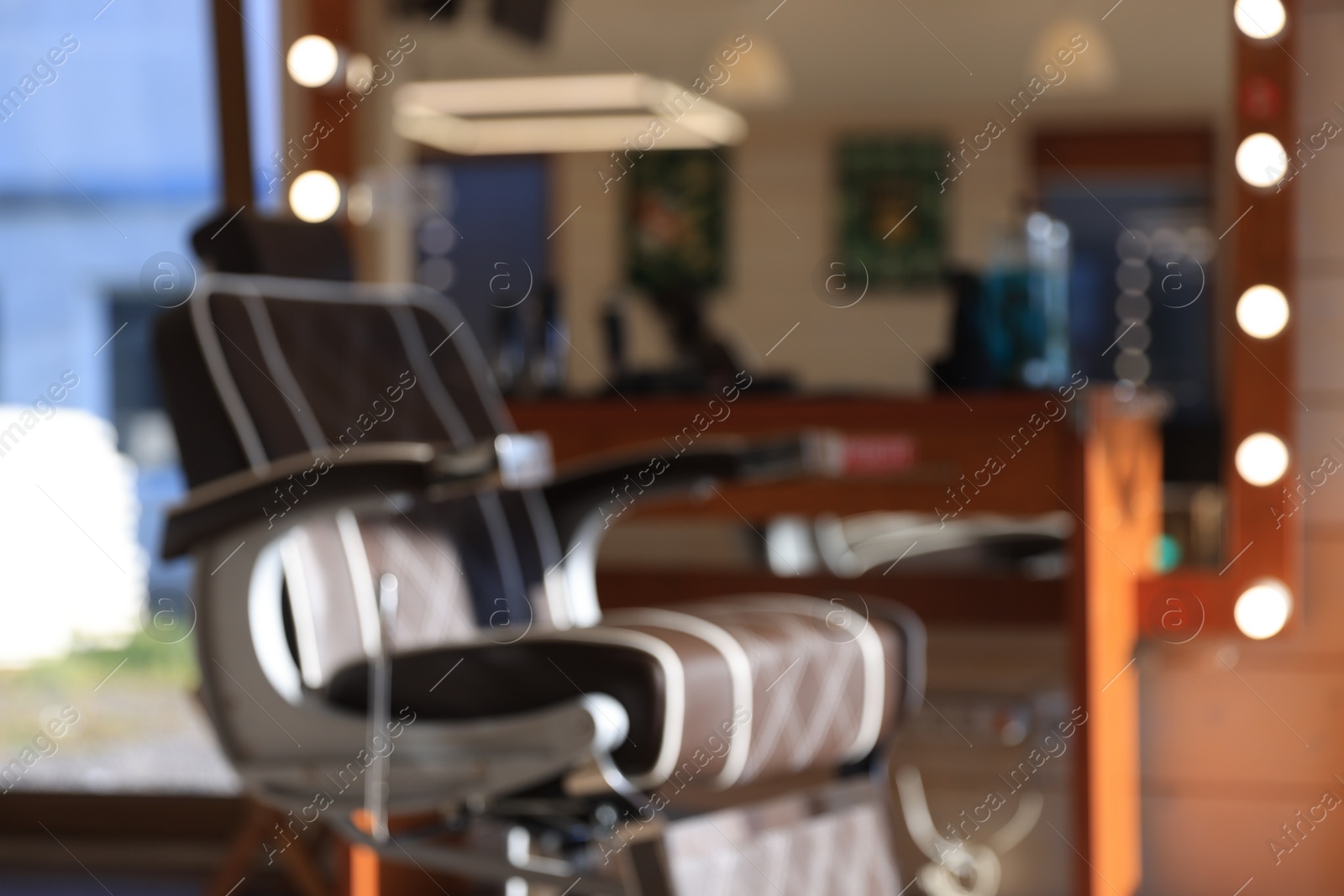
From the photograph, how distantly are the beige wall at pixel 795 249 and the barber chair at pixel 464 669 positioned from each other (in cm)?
654

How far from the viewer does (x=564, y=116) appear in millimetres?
8305

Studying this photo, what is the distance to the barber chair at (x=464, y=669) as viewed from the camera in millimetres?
1519

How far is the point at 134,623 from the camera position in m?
3.36

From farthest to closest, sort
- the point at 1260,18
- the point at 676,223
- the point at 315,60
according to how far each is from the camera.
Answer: the point at 676,223, the point at 315,60, the point at 1260,18

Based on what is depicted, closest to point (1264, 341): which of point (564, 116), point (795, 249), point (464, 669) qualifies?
point (464, 669)

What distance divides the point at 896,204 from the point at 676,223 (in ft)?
4.27

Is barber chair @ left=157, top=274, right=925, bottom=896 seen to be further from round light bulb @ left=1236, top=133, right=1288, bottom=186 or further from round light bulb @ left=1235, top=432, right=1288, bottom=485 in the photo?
round light bulb @ left=1236, top=133, right=1288, bottom=186

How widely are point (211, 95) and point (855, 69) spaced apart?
5099 millimetres

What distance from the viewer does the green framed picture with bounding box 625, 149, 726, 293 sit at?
902 cm

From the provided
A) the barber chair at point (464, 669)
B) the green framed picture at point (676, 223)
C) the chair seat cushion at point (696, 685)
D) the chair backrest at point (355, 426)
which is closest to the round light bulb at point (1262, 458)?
the barber chair at point (464, 669)

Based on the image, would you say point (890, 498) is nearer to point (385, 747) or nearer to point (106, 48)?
point (385, 747)

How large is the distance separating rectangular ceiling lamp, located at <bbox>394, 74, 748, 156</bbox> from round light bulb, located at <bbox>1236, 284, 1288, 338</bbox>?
5.21 metres

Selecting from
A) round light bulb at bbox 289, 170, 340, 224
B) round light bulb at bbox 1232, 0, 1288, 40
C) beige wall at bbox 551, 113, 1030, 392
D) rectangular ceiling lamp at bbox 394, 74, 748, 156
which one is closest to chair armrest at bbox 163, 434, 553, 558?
round light bulb at bbox 289, 170, 340, 224

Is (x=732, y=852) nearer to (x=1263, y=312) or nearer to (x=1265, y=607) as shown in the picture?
(x=1265, y=607)
